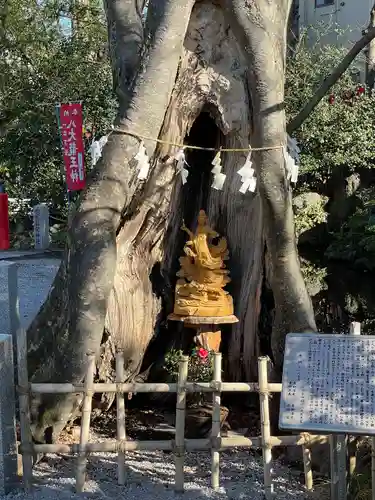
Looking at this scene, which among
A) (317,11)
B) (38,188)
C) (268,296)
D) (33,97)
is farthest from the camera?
(317,11)

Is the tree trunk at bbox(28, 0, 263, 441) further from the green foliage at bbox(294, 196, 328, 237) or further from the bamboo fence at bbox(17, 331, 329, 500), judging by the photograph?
the green foliage at bbox(294, 196, 328, 237)

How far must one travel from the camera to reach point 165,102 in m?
4.45

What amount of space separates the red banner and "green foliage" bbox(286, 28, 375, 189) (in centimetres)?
338

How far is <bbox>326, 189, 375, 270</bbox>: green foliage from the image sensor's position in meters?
8.09

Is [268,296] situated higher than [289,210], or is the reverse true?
[289,210]

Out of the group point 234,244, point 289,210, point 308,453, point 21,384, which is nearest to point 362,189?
point 234,244

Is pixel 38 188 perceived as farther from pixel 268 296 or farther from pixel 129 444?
pixel 129 444

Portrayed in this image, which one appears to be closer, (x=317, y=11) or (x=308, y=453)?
(x=308, y=453)

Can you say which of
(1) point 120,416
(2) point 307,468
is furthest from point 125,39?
(2) point 307,468

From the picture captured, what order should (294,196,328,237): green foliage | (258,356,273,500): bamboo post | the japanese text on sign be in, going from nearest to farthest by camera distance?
the japanese text on sign
(258,356,273,500): bamboo post
(294,196,328,237): green foliage

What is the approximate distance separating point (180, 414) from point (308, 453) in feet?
2.75

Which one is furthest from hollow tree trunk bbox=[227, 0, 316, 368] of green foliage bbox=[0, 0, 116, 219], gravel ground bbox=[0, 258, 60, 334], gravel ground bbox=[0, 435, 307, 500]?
green foliage bbox=[0, 0, 116, 219]

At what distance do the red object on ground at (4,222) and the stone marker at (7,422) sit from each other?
872cm

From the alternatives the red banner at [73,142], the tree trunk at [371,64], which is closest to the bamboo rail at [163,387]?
the red banner at [73,142]
